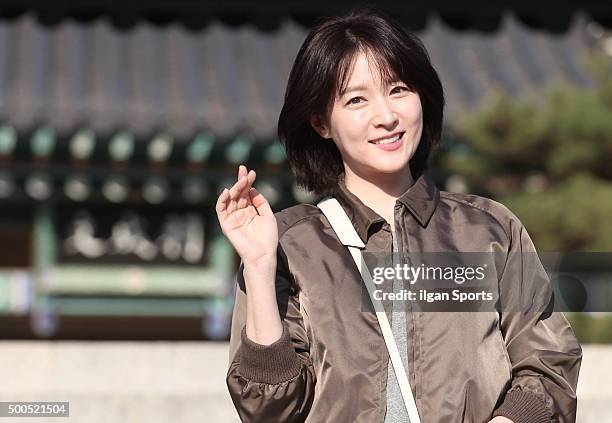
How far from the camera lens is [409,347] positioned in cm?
184

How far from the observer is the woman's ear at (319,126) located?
2074 mm

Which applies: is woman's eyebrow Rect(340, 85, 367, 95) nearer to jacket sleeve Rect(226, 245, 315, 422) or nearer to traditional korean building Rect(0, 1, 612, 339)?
jacket sleeve Rect(226, 245, 315, 422)

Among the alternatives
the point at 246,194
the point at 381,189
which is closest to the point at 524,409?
the point at 381,189

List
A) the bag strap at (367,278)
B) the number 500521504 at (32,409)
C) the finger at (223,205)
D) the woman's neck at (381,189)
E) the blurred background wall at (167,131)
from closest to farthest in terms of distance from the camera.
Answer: the bag strap at (367,278) < the finger at (223,205) < the woman's neck at (381,189) < the number 500521504 at (32,409) < the blurred background wall at (167,131)

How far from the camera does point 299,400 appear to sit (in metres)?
1.86

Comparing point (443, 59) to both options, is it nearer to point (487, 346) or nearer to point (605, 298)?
→ point (605, 298)

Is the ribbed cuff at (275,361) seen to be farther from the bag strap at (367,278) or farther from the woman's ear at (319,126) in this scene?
the woman's ear at (319,126)

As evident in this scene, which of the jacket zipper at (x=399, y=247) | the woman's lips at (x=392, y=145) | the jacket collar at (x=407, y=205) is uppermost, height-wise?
the woman's lips at (x=392, y=145)

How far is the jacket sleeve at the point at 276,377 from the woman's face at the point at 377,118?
330 mm

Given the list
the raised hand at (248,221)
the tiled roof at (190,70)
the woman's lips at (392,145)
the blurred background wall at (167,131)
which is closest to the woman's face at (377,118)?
the woman's lips at (392,145)

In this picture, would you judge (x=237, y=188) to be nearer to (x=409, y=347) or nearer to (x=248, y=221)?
(x=248, y=221)

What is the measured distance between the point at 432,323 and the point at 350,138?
0.38m

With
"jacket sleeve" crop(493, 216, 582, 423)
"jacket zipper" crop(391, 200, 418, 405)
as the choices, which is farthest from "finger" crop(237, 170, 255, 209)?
"jacket sleeve" crop(493, 216, 582, 423)

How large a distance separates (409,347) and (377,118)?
1.37ft
